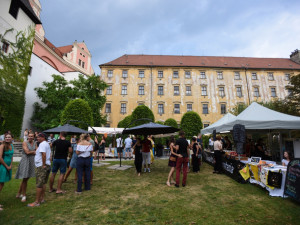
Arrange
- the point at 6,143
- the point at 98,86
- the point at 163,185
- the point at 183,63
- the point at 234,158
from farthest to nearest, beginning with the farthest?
the point at 183,63 < the point at 98,86 < the point at 234,158 < the point at 163,185 < the point at 6,143

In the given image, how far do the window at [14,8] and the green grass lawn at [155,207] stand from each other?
2048cm

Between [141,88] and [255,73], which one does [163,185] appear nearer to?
[141,88]

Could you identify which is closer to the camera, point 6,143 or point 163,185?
point 6,143

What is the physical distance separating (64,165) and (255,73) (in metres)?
40.7

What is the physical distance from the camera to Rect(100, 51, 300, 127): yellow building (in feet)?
108

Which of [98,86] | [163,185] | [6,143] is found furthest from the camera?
[98,86]

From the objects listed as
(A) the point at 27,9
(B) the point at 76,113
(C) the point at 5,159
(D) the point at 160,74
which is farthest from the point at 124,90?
(C) the point at 5,159

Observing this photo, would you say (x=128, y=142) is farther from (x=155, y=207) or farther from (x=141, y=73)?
(x=141, y=73)

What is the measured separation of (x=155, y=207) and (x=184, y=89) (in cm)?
3118

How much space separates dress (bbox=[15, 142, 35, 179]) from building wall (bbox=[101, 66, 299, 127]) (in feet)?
90.6

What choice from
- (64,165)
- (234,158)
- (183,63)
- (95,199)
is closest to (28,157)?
(64,165)

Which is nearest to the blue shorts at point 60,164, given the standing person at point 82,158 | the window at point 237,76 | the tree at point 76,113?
the standing person at point 82,158

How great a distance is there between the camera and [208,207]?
14.2 feet

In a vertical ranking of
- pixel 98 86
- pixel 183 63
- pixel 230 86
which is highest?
pixel 183 63
